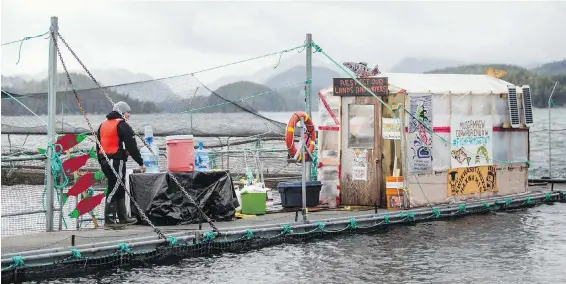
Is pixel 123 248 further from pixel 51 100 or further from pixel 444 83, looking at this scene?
pixel 444 83

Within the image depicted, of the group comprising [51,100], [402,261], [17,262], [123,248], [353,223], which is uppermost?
[51,100]

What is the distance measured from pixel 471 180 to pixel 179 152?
24.8 feet

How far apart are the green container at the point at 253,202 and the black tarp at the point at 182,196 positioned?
3.58 feet

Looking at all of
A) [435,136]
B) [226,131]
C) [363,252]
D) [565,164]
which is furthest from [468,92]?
[565,164]

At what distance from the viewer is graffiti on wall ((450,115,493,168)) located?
21.2 m

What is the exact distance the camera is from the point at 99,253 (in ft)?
48.5

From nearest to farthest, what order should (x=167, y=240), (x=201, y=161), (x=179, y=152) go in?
(x=167, y=240) < (x=179, y=152) < (x=201, y=161)

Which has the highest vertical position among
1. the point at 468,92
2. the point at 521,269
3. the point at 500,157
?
the point at 468,92

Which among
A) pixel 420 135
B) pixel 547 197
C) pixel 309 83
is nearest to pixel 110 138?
pixel 309 83

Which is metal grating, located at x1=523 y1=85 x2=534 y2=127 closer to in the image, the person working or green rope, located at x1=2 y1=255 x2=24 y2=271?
the person working

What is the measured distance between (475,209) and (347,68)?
13.8 ft

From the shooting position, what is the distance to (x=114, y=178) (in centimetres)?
1652

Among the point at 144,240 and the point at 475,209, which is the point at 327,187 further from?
the point at 144,240

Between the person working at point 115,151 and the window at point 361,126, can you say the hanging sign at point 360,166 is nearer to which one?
the window at point 361,126
